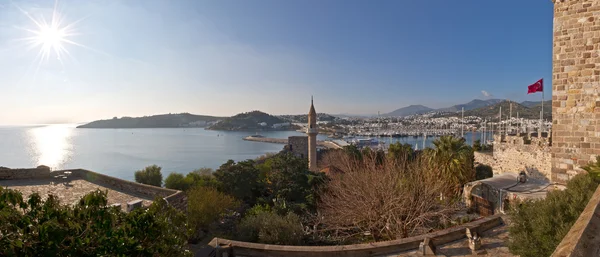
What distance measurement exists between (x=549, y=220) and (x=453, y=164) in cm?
1008

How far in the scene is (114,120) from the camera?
634ft

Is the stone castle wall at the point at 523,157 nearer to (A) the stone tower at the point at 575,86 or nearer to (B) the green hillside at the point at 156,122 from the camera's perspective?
(A) the stone tower at the point at 575,86

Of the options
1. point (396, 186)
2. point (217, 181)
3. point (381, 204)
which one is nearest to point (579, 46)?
point (396, 186)

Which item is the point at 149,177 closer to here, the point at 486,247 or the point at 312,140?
the point at 312,140

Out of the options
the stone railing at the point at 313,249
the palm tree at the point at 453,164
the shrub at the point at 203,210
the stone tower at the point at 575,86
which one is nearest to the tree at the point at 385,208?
the stone railing at the point at 313,249

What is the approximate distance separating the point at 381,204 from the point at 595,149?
512 centimetres

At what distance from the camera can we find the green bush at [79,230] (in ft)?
7.93

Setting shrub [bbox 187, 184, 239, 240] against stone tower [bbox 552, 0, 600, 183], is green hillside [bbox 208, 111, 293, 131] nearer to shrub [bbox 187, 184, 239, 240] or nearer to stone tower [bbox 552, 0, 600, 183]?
shrub [bbox 187, 184, 239, 240]

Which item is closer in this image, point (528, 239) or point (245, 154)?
point (528, 239)

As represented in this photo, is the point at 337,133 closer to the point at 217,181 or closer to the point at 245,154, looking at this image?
the point at 245,154

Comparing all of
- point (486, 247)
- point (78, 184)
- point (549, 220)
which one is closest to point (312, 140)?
point (78, 184)

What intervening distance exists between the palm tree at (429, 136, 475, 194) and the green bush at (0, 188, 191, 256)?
1371 centimetres

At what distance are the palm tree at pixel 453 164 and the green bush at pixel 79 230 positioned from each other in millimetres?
13714

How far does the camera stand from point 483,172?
1767 cm
